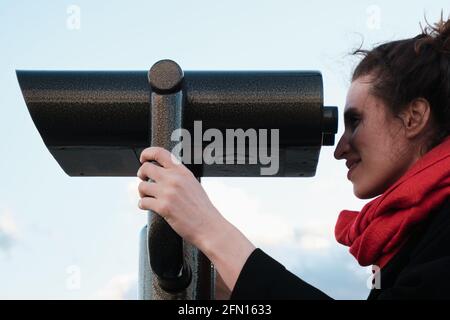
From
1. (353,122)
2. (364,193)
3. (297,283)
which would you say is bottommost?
(297,283)

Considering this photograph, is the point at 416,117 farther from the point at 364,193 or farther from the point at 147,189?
the point at 147,189

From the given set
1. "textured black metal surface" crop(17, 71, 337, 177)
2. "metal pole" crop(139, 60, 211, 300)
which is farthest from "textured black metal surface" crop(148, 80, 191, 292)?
"textured black metal surface" crop(17, 71, 337, 177)

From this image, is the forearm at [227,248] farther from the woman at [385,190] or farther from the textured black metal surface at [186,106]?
the textured black metal surface at [186,106]

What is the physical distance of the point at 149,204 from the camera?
3.40 ft

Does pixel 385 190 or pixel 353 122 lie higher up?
pixel 353 122

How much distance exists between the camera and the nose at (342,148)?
1386 millimetres

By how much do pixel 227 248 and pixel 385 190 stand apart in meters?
0.50

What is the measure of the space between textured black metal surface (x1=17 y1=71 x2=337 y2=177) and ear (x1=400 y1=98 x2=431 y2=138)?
150 mm

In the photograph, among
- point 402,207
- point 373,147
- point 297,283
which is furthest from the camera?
point 373,147

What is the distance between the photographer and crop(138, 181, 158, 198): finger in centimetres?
103

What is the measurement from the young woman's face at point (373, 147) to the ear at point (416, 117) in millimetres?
15

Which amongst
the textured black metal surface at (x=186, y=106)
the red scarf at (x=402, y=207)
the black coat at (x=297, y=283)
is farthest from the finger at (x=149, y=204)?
the red scarf at (x=402, y=207)

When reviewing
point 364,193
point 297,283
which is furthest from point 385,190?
point 297,283
